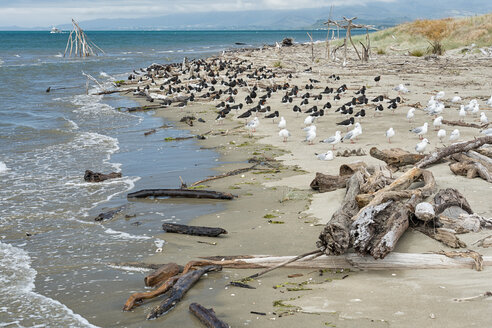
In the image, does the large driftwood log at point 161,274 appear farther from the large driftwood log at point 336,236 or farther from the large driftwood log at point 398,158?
the large driftwood log at point 398,158

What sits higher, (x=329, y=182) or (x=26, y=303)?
(x=329, y=182)

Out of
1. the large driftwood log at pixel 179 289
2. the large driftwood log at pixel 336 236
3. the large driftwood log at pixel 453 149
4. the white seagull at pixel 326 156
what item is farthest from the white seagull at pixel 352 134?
the large driftwood log at pixel 179 289

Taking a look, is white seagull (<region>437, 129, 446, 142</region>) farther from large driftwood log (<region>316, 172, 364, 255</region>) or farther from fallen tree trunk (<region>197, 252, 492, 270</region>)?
fallen tree trunk (<region>197, 252, 492, 270</region>)

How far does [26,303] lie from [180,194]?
175 inches

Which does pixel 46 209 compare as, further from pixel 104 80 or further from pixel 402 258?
pixel 104 80

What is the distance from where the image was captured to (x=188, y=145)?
53.8 ft

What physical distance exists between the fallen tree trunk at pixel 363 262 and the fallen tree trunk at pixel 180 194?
334 centimetres

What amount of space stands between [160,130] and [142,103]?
28.4 feet

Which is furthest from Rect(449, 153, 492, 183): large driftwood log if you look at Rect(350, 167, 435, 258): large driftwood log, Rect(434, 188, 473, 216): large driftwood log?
Rect(434, 188, 473, 216): large driftwood log

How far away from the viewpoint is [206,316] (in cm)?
568

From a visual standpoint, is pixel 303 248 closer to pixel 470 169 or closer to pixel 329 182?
pixel 329 182

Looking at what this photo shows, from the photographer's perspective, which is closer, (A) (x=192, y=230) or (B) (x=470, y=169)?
(A) (x=192, y=230)

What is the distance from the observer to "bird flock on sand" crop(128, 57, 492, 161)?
52.1 feet

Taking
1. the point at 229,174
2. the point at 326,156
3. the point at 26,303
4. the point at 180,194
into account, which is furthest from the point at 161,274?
the point at 326,156
